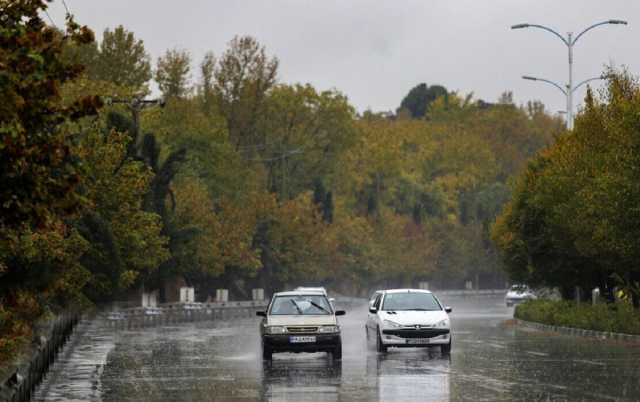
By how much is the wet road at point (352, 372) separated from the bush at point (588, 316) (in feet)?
3.84

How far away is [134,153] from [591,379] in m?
37.1

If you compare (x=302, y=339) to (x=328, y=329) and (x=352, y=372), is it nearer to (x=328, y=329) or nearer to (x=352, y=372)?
(x=328, y=329)

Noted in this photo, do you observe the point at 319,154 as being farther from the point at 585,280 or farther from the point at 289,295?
the point at 289,295

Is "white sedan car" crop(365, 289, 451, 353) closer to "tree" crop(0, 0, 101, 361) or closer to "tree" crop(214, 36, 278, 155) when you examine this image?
"tree" crop(0, 0, 101, 361)

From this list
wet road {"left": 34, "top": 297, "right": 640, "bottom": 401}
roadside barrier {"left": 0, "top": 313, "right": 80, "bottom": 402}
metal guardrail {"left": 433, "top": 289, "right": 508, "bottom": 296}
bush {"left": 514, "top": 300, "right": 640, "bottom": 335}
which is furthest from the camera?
metal guardrail {"left": 433, "top": 289, "right": 508, "bottom": 296}

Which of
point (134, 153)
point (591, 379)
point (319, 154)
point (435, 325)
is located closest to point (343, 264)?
point (319, 154)

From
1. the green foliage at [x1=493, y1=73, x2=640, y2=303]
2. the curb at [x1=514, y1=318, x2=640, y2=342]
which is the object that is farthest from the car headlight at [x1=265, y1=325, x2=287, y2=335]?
the curb at [x1=514, y1=318, x2=640, y2=342]

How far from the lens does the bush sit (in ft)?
133

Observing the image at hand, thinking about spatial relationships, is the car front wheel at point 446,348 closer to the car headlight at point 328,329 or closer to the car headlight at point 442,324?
the car headlight at point 442,324

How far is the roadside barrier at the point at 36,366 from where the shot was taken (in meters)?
18.1

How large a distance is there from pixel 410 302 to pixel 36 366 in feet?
41.6

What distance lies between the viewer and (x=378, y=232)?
5153 inches

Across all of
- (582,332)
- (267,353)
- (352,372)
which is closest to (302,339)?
(267,353)

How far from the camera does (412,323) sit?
31.8 meters
